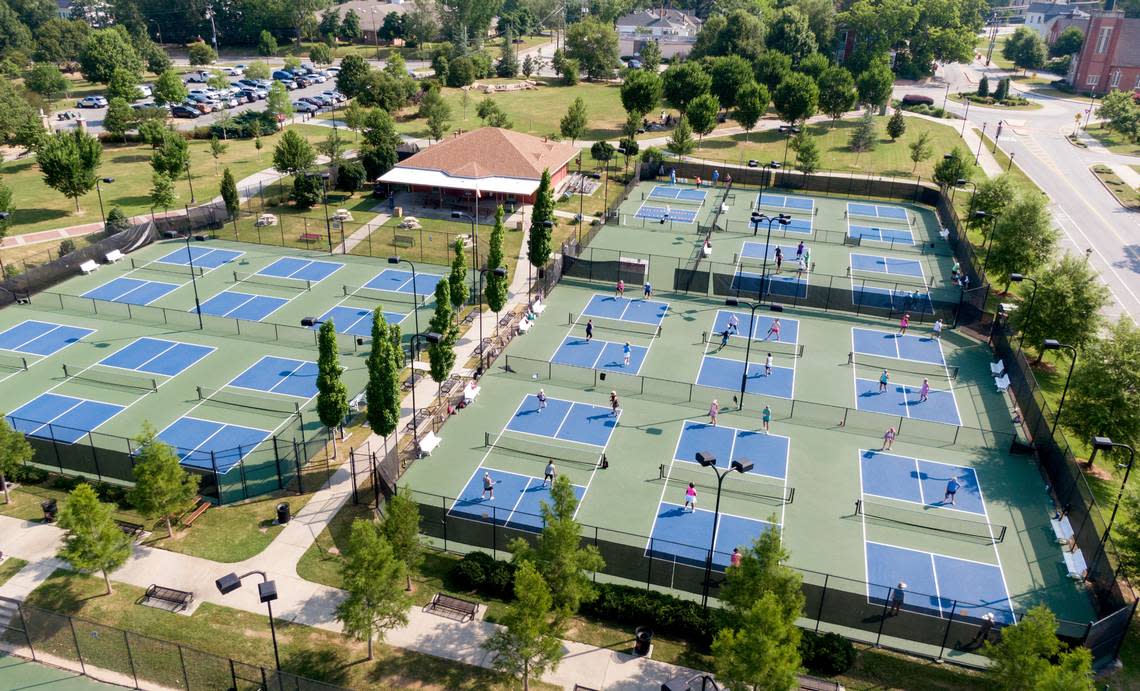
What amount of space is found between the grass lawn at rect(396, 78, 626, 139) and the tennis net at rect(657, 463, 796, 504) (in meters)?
61.7

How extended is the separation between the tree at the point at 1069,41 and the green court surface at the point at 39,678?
151457 millimetres

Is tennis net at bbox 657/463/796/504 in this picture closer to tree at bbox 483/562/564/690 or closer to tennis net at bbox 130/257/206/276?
tree at bbox 483/562/564/690

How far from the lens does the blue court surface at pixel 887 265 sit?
53656 millimetres

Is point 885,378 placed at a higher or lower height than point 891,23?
lower

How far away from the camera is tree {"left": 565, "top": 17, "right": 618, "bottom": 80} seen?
117 m

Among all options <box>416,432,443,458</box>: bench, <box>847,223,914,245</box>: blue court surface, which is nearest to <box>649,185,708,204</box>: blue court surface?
<box>847,223,914,245</box>: blue court surface

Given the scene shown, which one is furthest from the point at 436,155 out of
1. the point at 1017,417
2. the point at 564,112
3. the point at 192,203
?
the point at 1017,417

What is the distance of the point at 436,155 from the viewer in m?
66.6

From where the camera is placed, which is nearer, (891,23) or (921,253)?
(921,253)

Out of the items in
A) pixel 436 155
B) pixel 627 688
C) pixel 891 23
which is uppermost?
pixel 891 23

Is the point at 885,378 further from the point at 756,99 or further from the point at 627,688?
the point at 756,99

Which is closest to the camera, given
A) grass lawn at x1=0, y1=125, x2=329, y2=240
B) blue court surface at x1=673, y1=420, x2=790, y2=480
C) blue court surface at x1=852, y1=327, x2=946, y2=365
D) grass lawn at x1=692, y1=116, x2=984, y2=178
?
blue court surface at x1=673, y1=420, x2=790, y2=480

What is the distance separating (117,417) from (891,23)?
11009 cm

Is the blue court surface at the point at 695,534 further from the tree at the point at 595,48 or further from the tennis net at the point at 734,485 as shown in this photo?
the tree at the point at 595,48
